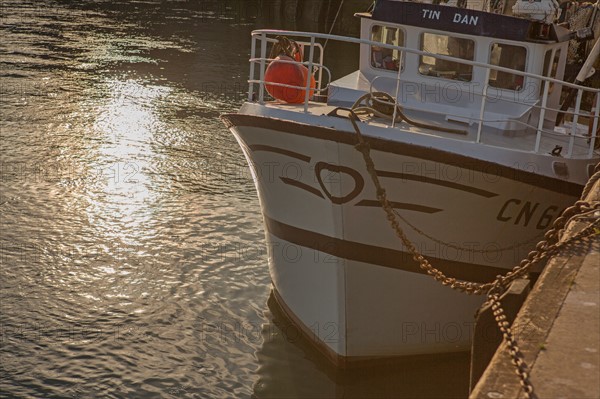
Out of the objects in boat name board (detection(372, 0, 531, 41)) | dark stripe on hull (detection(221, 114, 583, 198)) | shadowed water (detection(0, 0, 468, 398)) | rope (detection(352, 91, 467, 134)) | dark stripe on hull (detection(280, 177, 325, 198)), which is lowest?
shadowed water (detection(0, 0, 468, 398))

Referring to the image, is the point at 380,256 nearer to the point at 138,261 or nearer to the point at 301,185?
the point at 301,185

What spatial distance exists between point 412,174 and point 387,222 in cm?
58

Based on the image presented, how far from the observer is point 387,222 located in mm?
8336

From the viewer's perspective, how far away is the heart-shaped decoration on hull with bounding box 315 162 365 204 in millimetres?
8117

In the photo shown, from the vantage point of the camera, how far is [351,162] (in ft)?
26.5

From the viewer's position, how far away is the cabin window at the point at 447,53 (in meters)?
9.91

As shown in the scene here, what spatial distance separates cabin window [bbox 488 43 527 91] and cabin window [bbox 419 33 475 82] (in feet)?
0.86

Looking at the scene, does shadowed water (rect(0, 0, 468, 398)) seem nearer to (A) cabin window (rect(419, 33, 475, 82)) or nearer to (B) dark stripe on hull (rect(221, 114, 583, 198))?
(B) dark stripe on hull (rect(221, 114, 583, 198))

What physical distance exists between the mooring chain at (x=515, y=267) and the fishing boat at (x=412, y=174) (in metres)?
0.09

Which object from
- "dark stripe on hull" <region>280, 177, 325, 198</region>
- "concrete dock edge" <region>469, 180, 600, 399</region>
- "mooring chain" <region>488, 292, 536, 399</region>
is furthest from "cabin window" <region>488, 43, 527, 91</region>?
"mooring chain" <region>488, 292, 536, 399</region>

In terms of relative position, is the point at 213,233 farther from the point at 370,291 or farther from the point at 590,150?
the point at 590,150

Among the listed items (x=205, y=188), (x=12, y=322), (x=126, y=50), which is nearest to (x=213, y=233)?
(x=205, y=188)

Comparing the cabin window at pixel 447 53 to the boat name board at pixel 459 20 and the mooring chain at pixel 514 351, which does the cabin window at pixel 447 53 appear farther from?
the mooring chain at pixel 514 351

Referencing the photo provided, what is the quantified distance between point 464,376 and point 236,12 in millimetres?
37302
